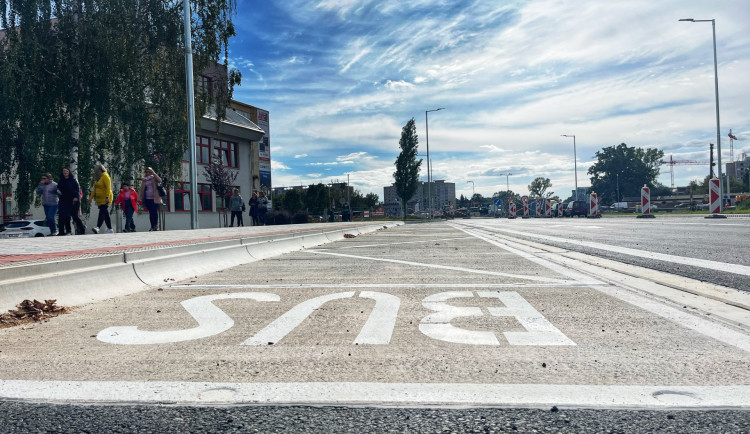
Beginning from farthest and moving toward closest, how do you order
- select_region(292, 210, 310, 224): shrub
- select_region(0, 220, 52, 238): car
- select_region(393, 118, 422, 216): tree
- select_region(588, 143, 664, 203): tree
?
select_region(588, 143, 664, 203): tree < select_region(393, 118, 422, 216): tree < select_region(292, 210, 310, 224): shrub < select_region(0, 220, 52, 238): car

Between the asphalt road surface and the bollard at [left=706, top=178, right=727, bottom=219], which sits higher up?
the bollard at [left=706, top=178, right=727, bottom=219]

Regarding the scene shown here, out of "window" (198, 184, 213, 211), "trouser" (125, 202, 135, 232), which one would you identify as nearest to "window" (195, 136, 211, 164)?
"window" (198, 184, 213, 211)

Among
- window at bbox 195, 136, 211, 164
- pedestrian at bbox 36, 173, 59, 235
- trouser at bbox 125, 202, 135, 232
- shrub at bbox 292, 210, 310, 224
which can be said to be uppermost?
window at bbox 195, 136, 211, 164

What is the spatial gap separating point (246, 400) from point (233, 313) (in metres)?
1.84

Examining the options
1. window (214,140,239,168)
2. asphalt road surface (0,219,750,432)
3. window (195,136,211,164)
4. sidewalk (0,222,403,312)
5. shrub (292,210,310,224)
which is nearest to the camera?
asphalt road surface (0,219,750,432)

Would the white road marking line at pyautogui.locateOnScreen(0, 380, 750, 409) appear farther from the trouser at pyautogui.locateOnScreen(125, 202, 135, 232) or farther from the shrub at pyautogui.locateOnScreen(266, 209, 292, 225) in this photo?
the shrub at pyautogui.locateOnScreen(266, 209, 292, 225)

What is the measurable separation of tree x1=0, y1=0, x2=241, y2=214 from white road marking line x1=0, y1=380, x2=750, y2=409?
746 inches

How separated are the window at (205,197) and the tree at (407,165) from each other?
30.0 meters

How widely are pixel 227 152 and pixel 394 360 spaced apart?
39005 mm

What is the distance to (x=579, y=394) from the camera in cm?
190

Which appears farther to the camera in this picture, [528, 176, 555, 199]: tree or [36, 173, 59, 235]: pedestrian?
[528, 176, 555, 199]: tree

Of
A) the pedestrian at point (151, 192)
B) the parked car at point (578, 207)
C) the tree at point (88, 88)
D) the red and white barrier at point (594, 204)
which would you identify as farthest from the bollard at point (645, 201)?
the pedestrian at point (151, 192)

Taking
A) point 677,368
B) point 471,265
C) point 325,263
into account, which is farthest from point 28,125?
point 677,368

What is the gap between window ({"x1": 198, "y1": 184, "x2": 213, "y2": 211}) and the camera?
3578 centimetres
